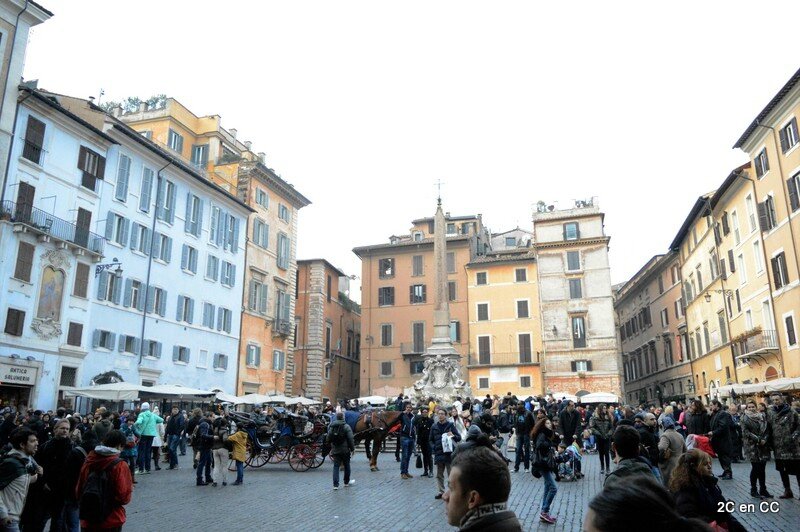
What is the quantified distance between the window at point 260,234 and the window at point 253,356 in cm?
650

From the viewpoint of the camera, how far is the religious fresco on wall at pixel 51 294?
24.5 metres

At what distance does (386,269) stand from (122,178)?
1033 inches

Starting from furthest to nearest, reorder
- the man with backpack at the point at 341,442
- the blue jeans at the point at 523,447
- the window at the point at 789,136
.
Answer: the window at the point at 789,136
the blue jeans at the point at 523,447
the man with backpack at the point at 341,442

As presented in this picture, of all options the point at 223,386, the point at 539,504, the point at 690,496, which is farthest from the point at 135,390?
the point at 690,496

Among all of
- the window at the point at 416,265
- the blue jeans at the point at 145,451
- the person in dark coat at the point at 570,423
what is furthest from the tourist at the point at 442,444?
the window at the point at 416,265

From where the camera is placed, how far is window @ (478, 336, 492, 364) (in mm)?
47438

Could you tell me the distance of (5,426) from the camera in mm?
14570

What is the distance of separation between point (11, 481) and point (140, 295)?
25.7 m

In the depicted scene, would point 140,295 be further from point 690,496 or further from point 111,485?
point 690,496

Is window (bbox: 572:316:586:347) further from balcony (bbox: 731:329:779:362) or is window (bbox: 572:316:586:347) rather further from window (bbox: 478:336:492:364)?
balcony (bbox: 731:329:779:362)

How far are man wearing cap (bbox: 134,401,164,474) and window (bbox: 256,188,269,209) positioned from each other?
83.0 ft

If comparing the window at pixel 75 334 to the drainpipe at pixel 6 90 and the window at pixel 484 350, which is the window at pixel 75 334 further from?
the window at pixel 484 350

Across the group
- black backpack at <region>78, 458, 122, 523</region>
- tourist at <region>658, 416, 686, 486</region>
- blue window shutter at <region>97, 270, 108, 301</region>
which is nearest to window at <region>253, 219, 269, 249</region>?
blue window shutter at <region>97, 270, 108, 301</region>

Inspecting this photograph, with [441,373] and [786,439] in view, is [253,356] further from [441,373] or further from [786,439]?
[786,439]
